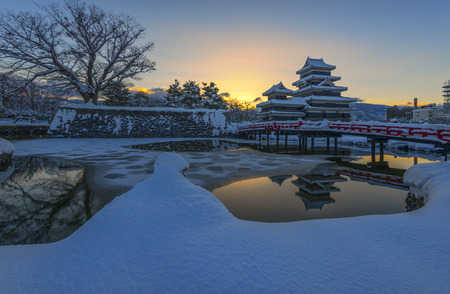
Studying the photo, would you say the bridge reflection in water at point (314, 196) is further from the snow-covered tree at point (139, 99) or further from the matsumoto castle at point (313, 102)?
the snow-covered tree at point (139, 99)

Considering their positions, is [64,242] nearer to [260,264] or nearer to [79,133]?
[260,264]

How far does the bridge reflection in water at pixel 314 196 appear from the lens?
4.16m

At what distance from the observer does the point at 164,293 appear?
5.28 ft

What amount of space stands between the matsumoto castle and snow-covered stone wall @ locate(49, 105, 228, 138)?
9.57 metres

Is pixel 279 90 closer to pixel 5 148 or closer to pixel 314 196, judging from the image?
pixel 314 196

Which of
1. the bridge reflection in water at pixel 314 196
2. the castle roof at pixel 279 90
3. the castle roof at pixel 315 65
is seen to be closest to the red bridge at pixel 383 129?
the bridge reflection in water at pixel 314 196

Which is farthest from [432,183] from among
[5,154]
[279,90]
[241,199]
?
[279,90]

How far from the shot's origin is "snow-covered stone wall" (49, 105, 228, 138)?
2094 centimetres

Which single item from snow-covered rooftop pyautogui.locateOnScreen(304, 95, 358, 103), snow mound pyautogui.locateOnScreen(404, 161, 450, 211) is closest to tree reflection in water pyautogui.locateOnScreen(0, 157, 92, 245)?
snow mound pyautogui.locateOnScreen(404, 161, 450, 211)

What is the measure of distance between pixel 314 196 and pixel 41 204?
6179 millimetres

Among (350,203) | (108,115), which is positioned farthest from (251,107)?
(350,203)

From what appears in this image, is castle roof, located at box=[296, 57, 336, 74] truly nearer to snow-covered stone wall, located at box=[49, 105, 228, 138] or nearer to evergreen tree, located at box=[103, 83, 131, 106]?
snow-covered stone wall, located at box=[49, 105, 228, 138]

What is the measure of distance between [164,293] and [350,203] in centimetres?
463

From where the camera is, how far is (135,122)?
23.2 metres
